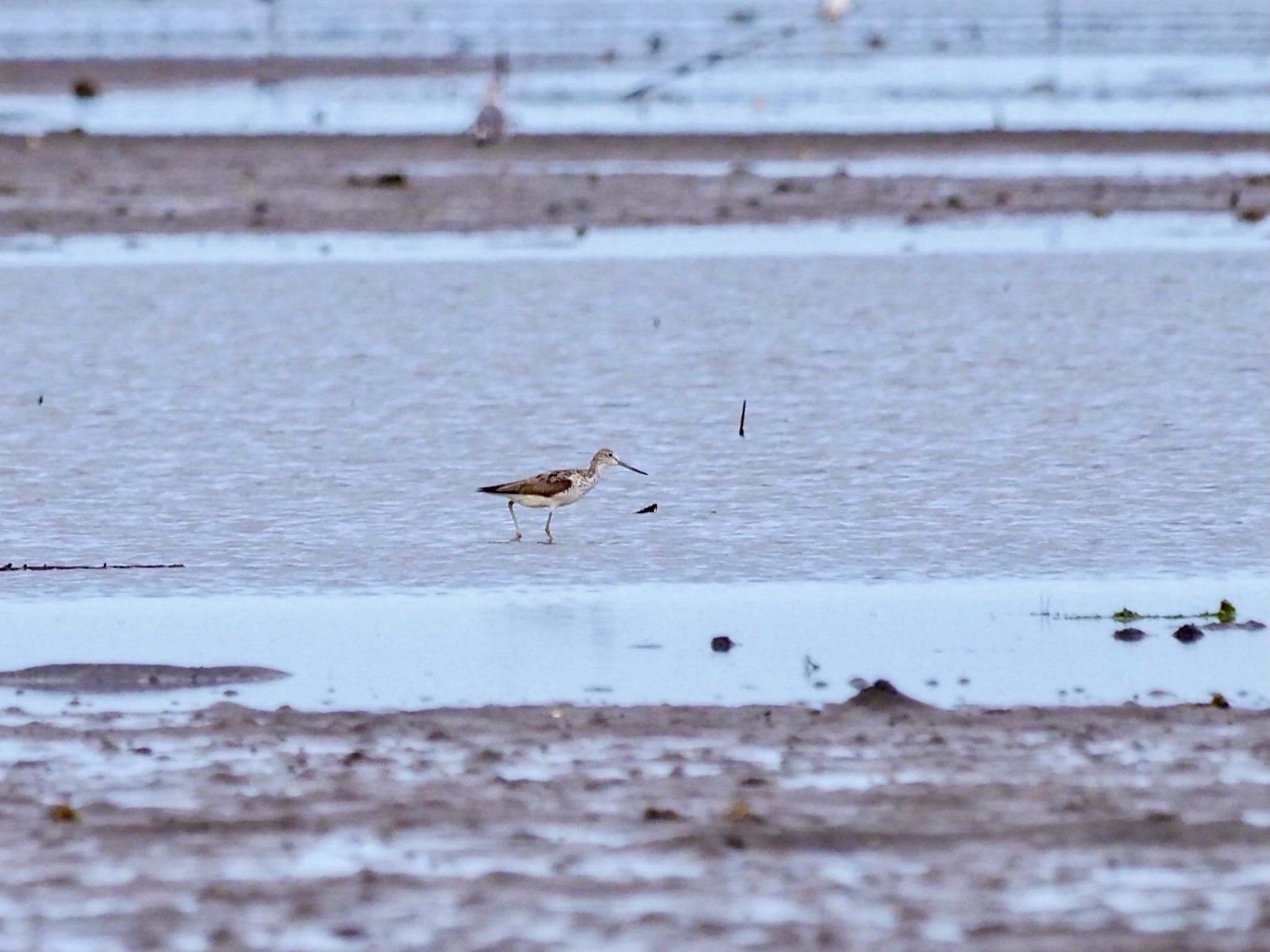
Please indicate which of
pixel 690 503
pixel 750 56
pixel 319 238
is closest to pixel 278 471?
pixel 690 503

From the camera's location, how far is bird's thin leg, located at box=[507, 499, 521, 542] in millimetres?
9961

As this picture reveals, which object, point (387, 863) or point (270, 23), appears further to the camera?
point (270, 23)

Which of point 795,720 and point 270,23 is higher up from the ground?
point 270,23

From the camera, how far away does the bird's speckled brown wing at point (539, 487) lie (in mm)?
9906

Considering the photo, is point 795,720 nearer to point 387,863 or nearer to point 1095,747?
point 1095,747

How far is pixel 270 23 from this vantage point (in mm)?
53781

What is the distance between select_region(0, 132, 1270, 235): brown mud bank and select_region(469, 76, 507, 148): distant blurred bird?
23 cm

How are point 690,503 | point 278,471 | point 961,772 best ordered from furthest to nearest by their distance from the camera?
point 278,471, point 690,503, point 961,772

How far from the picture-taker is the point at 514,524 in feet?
33.6

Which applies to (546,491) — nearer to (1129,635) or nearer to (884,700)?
(1129,635)

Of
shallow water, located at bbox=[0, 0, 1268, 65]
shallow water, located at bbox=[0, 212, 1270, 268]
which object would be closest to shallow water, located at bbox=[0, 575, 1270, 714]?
shallow water, located at bbox=[0, 212, 1270, 268]

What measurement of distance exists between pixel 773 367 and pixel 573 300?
3.27 m

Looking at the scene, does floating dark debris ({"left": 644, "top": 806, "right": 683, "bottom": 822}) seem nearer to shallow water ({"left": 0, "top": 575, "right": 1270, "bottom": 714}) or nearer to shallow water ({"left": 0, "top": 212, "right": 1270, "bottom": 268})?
shallow water ({"left": 0, "top": 575, "right": 1270, "bottom": 714})

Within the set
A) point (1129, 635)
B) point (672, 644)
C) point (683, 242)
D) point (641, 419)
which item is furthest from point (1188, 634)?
point (683, 242)
